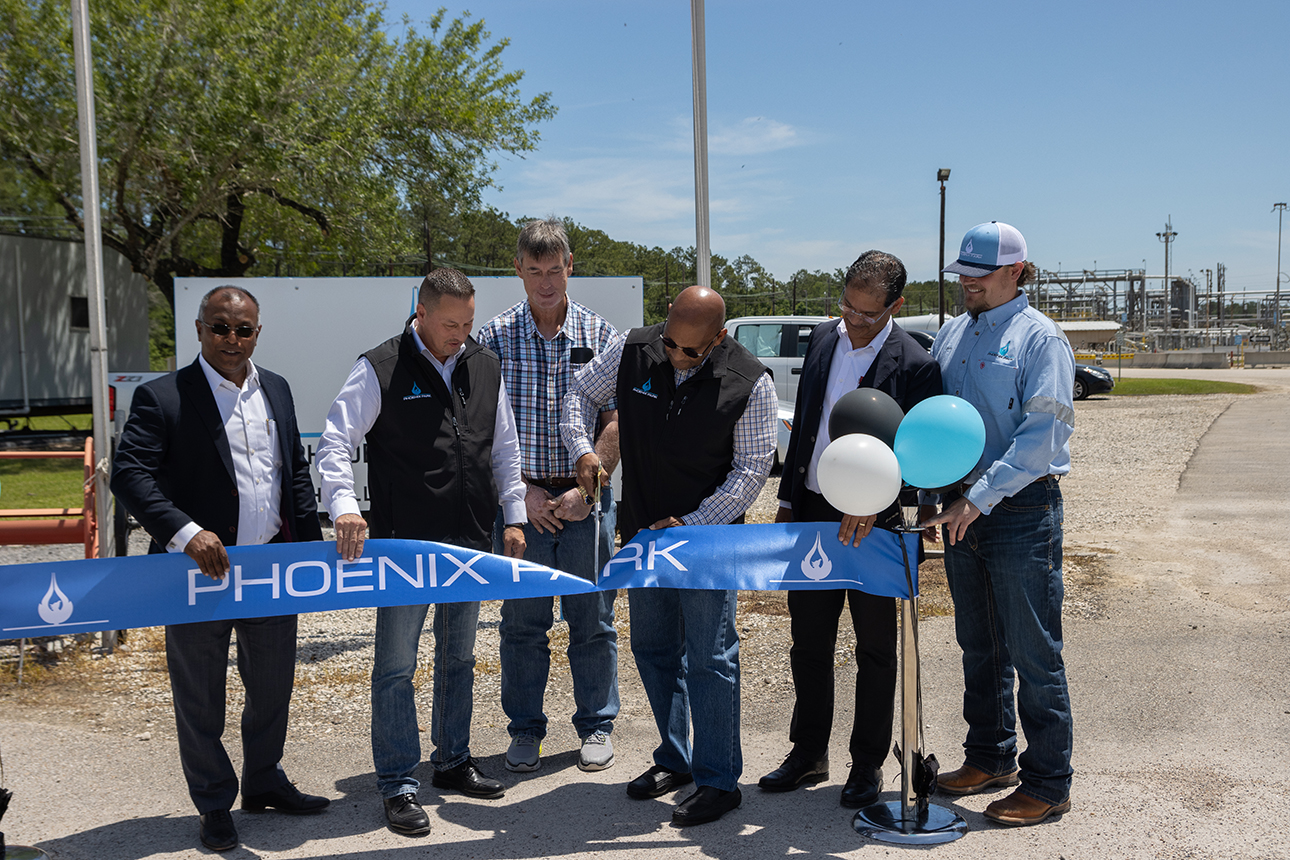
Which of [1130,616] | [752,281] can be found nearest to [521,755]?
[1130,616]

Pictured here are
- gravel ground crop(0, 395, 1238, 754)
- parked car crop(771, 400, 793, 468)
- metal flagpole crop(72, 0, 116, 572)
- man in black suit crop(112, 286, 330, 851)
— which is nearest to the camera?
man in black suit crop(112, 286, 330, 851)

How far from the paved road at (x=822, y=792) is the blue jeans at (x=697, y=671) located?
0.22 m

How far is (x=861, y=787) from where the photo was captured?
3637mm

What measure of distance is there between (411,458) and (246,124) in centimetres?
1368

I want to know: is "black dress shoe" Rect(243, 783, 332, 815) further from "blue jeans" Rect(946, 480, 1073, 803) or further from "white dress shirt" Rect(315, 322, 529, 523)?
"blue jeans" Rect(946, 480, 1073, 803)

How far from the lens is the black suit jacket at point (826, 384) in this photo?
3600mm

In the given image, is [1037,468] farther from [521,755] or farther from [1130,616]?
[1130,616]

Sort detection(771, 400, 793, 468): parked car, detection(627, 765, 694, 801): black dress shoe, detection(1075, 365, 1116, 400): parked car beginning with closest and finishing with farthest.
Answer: detection(627, 765, 694, 801): black dress shoe < detection(771, 400, 793, 468): parked car < detection(1075, 365, 1116, 400): parked car

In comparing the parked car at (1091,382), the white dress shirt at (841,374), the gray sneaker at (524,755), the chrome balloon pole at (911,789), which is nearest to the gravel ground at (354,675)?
the gray sneaker at (524,755)

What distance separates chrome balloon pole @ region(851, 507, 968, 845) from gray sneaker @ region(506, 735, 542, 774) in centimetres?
137

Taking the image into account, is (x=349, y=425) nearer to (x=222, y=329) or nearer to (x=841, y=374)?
(x=222, y=329)

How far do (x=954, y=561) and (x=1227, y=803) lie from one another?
1310 millimetres

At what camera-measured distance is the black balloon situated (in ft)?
11.0

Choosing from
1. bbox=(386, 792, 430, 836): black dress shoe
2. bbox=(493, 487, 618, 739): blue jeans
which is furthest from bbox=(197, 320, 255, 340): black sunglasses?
bbox=(386, 792, 430, 836): black dress shoe
